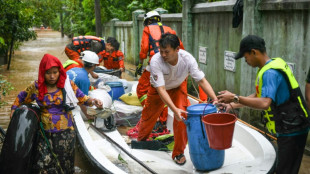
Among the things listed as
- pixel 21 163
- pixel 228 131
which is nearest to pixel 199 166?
pixel 228 131

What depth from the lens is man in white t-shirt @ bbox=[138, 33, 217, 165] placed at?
159 inches

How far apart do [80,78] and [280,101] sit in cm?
283

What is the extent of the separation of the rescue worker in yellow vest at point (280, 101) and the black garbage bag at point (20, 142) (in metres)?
2.01

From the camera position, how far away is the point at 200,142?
3932mm

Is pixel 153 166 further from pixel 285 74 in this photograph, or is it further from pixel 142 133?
pixel 285 74

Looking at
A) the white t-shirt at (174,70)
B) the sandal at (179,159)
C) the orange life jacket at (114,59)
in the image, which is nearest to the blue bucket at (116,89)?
the orange life jacket at (114,59)

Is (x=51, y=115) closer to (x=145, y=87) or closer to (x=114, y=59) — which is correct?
(x=145, y=87)

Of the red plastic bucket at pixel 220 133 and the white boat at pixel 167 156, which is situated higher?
the red plastic bucket at pixel 220 133

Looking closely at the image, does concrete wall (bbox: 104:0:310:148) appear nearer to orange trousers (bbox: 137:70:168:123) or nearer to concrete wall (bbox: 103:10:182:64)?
orange trousers (bbox: 137:70:168:123)

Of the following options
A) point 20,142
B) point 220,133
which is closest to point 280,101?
point 220,133

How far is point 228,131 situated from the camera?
3.35 m

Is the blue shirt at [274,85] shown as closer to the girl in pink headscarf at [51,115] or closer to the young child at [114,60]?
the girl in pink headscarf at [51,115]

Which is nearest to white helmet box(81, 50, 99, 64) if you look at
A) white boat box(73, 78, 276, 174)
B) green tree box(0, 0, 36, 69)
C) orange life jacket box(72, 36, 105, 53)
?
white boat box(73, 78, 276, 174)

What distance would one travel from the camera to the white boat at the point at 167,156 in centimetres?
384
